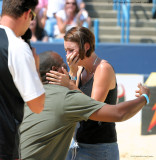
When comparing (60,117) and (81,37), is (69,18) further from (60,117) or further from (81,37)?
(60,117)

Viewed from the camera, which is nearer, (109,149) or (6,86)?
(6,86)

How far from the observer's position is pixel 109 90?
9.02 feet

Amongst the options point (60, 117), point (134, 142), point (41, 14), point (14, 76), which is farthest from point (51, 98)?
point (41, 14)

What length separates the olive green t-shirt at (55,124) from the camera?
2078mm

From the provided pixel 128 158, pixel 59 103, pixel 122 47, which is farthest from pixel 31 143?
pixel 122 47

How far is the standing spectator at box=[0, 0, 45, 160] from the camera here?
5.56 feet

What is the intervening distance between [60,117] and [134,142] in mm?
3837

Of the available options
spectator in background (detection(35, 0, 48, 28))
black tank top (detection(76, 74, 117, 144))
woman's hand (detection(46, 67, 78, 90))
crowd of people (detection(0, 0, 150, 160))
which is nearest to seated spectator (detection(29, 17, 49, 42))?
spectator in background (detection(35, 0, 48, 28))

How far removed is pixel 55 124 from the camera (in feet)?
7.05

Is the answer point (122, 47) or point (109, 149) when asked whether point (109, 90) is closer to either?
point (109, 149)

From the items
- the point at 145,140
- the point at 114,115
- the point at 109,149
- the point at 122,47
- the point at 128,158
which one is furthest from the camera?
the point at 122,47

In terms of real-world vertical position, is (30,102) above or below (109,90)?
above

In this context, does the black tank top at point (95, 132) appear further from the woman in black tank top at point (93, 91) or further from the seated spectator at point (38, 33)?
the seated spectator at point (38, 33)

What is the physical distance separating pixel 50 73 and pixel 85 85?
58cm
